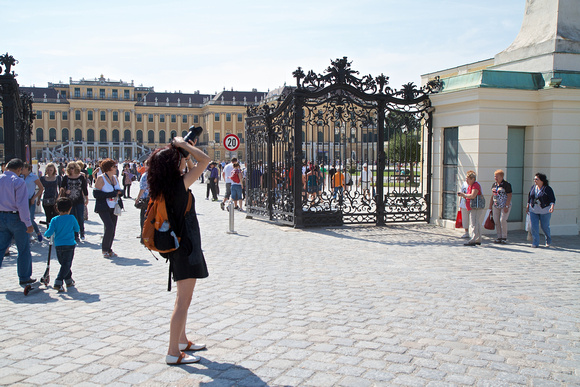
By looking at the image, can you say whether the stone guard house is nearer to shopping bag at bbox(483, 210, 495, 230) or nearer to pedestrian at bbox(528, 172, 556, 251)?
shopping bag at bbox(483, 210, 495, 230)

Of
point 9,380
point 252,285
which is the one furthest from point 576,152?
point 9,380

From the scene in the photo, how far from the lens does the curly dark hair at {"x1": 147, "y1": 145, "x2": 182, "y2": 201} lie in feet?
14.7

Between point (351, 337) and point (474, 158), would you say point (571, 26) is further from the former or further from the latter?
point (351, 337)

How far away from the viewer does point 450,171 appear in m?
13.7

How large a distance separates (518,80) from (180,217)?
11.0 meters

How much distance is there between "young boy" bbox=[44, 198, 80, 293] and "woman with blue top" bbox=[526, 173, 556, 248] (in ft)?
29.8

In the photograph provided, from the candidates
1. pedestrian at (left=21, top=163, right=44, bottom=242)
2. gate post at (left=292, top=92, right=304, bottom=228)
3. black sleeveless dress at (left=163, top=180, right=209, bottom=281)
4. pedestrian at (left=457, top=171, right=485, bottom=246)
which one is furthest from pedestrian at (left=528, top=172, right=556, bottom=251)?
pedestrian at (left=21, top=163, right=44, bottom=242)

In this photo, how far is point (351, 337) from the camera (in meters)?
5.38

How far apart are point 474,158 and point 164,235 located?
395 inches

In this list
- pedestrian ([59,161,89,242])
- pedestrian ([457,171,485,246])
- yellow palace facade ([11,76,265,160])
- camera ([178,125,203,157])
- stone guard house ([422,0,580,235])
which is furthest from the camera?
yellow palace facade ([11,76,265,160])

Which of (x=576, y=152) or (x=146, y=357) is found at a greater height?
(x=576, y=152)

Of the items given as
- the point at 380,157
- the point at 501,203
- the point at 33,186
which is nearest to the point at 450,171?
the point at 380,157

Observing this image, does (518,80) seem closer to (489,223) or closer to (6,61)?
(489,223)

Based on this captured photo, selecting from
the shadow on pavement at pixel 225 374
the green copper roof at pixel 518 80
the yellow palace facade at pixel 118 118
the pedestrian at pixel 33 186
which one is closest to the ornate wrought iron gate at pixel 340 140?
the green copper roof at pixel 518 80
